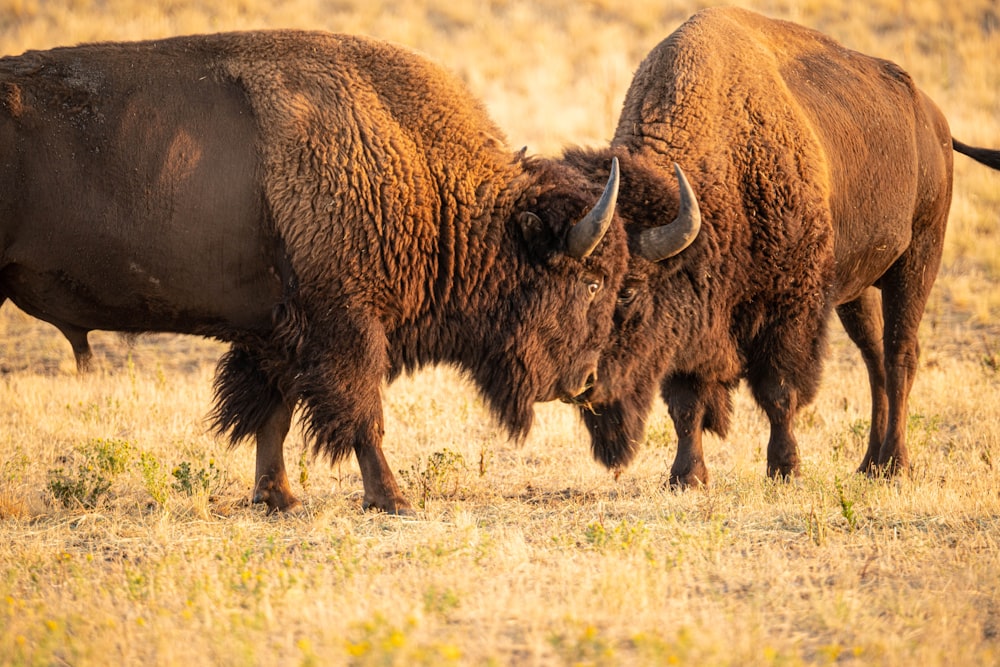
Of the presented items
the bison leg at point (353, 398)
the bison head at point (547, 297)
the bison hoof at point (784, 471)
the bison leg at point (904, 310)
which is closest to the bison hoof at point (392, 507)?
the bison leg at point (353, 398)

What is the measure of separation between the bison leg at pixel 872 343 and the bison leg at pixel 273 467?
3.68m

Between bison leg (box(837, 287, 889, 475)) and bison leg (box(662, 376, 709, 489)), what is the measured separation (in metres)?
1.27

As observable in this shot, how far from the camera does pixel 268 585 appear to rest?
4.27 meters

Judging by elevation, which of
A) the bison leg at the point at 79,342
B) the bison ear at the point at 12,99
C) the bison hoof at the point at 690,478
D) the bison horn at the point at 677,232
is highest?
the bison ear at the point at 12,99

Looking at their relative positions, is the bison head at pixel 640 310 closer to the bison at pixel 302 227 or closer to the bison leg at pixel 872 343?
the bison at pixel 302 227

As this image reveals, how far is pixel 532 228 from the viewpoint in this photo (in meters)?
6.10

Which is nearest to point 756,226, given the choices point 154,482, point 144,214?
point 144,214

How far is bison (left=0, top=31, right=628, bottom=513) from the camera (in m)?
5.64

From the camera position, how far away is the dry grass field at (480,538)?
3826 mm

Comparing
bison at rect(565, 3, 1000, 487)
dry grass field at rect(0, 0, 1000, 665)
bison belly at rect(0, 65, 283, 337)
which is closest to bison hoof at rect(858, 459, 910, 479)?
bison at rect(565, 3, 1000, 487)

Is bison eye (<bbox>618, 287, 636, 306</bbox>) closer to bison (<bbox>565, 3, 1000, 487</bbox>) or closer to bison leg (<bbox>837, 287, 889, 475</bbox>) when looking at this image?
bison (<bbox>565, 3, 1000, 487</bbox>)

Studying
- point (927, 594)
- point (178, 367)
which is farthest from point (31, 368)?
point (927, 594)

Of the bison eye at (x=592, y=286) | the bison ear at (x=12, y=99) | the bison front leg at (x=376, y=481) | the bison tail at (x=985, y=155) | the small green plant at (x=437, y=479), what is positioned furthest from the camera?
the bison tail at (x=985, y=155)

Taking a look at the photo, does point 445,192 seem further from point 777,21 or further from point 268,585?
point 777,21
